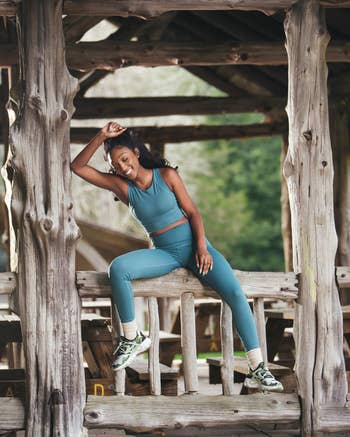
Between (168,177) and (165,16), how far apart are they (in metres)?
5.28

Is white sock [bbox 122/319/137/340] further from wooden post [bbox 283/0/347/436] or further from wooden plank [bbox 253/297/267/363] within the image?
wooden post [bbox 283/0/347/436]

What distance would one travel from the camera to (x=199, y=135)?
14117mm

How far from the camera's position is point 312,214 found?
22.9 ft

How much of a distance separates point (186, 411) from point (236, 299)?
2.97ft

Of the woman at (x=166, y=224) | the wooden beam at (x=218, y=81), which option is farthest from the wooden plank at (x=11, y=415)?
the wooden beam at (x=218, y=81)

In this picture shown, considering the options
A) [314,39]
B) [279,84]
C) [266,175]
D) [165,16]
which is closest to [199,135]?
[279,84]

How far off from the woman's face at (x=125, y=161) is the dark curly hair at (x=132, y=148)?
0.12 ft

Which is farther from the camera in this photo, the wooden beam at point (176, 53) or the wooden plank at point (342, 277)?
the wooden beam at point (176, 53)

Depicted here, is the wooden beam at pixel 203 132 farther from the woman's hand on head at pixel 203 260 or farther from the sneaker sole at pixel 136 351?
the sneaker sole at pixel 136 351

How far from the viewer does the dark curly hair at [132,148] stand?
259 inches

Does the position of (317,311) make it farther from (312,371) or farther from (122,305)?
(122,305)

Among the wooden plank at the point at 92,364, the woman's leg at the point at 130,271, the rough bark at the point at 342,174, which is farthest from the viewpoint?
the rough bark at the point at 342,174

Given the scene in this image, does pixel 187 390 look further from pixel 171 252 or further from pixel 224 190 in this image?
pixel 224 190

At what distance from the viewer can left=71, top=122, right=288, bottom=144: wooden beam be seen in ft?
45.2
